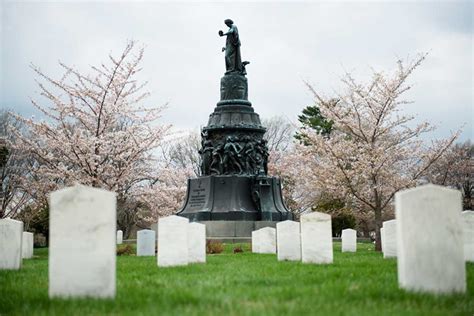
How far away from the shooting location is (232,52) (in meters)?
24.5

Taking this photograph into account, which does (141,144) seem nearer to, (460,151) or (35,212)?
(35,212)

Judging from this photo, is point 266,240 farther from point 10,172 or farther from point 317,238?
point 10,172

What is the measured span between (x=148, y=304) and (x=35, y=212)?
23.2 m

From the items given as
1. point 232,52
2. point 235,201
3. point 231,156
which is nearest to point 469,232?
point 235,201

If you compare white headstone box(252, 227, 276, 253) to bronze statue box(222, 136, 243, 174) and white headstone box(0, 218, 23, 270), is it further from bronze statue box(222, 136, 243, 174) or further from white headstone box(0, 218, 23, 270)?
white headstone box(0, 218, 23, 270)

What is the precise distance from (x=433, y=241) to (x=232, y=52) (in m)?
18.6

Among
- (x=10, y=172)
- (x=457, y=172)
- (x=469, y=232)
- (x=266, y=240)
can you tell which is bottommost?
(x=266, y=240)

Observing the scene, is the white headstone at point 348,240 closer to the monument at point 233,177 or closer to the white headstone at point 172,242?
the monument at point 233,177

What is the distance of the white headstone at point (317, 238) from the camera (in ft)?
38.7

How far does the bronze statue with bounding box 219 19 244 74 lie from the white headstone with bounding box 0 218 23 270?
14.3 meters

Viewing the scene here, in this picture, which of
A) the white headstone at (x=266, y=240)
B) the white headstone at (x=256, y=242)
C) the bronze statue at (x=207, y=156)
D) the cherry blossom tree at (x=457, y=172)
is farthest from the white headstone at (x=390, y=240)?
the cherry blossom tree at (x=457, y=172)

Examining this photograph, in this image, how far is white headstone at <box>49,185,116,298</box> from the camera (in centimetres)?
685

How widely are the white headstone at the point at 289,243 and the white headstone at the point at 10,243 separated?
18.0 feet

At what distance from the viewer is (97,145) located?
24.1m
